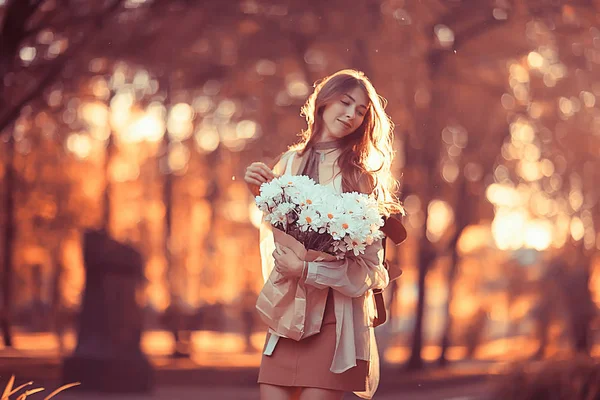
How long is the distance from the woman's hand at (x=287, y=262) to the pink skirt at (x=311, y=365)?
0.19m

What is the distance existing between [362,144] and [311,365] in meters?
0.84

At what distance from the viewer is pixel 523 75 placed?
41.8 feet

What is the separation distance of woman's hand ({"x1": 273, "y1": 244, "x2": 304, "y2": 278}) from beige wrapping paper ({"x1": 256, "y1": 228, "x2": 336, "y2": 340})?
2 cm

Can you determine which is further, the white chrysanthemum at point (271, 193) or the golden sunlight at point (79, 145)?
the golden sunlight at point (79, 145)

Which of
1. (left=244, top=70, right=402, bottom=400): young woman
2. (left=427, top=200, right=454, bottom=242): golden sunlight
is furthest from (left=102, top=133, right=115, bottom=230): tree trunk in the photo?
(left=244, top=70, right=402, bottom=400): young woman

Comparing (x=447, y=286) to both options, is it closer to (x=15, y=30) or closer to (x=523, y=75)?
(x=523, y=75)

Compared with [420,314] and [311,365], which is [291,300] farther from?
[420,314]

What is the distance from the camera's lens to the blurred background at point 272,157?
11.2 meters

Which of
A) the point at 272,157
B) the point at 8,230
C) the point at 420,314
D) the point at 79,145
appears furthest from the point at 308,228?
the point at 79,145

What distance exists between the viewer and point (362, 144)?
3.32 metres

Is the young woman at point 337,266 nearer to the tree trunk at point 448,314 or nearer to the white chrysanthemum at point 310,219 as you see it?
the white chrysanthemum at point 310,219

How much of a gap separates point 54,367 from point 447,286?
6.33 metres

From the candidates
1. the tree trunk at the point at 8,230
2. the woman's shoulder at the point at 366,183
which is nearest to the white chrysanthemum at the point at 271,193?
the woman's shoulder at the point at 366,183

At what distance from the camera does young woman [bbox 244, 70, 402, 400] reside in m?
3.09
